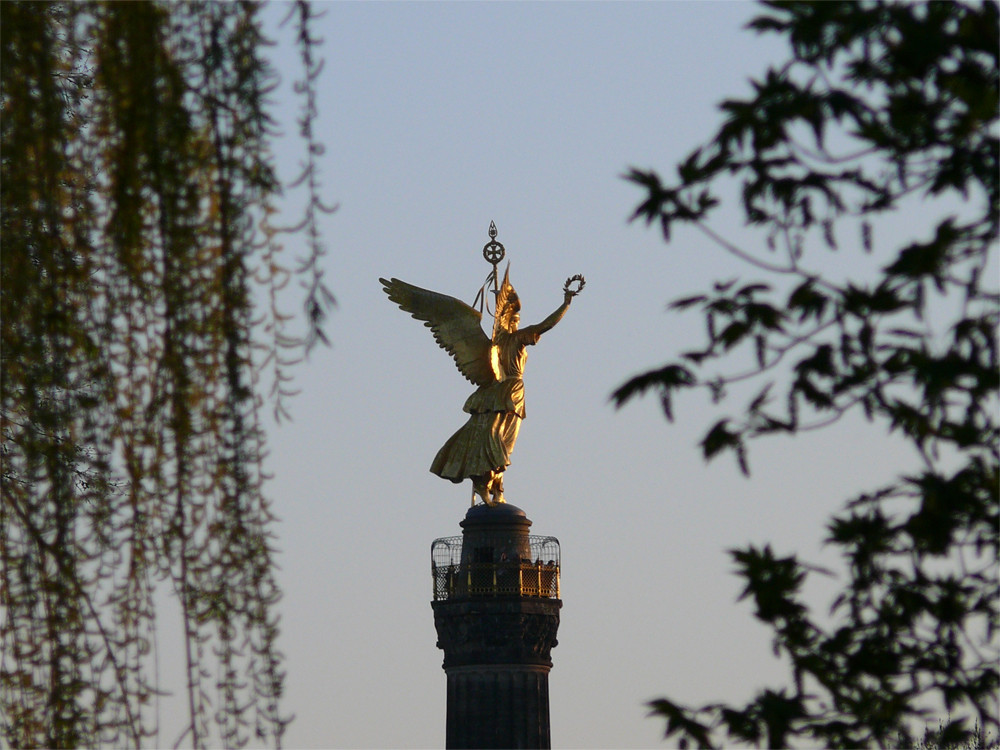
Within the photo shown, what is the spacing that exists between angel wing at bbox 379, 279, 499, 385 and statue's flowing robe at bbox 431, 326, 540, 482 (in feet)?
0.98

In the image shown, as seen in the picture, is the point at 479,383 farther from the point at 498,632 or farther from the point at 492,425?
the point at 498,632

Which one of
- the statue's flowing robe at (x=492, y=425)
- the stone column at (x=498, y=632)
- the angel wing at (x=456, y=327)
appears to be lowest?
A: the stone column at (x=498, y=632)

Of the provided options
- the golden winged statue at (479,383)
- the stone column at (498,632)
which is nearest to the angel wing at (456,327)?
the golden winged statue at (479,383)

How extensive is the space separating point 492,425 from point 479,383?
3.32 ft

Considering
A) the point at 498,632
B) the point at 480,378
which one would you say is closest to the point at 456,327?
the point at 480,378

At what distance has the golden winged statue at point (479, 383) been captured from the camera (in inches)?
2066

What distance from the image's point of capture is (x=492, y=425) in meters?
52.7

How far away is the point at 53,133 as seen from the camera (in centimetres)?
1286

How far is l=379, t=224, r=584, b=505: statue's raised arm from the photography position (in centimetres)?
5238

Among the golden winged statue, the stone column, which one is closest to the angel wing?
the golden winged statue

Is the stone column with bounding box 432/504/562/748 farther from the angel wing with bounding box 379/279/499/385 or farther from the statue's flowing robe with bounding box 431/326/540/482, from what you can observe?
the angel wing with bounding box 379/279/499/385

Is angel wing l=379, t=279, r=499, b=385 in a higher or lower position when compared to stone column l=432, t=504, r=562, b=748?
higher

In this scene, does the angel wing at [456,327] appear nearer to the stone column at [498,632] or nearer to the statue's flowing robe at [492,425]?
the statue's flowing robe at [492,425]

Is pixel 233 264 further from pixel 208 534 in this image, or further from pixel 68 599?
pixel 68 599
